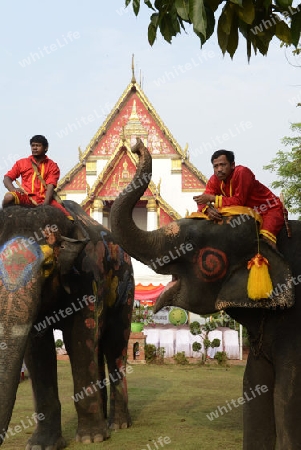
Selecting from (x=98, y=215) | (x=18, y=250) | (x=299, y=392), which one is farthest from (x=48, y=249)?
(x=98, y=215)

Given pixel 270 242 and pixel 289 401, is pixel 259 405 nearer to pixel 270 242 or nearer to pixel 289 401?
pixel 289 401

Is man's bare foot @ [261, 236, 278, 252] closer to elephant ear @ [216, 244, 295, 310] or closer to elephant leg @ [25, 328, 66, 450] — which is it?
elephant ear @ [216, 244, 295, 310]

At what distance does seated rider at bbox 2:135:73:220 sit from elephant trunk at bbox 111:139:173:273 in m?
2.58

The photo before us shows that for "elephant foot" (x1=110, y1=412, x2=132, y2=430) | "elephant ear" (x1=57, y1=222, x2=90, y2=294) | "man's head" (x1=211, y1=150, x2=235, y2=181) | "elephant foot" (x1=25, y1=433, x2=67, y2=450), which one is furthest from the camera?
"elephant foot" (x1=110, y1=412, x2=132, y2=430)

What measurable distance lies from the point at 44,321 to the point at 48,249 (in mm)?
803

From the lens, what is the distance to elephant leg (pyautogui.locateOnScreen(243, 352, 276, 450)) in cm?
403

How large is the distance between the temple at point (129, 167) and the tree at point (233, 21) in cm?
2022

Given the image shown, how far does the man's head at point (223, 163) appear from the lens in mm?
3980

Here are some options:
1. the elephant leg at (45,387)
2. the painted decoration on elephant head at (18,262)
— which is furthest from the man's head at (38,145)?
the elephant leg at (45,387)

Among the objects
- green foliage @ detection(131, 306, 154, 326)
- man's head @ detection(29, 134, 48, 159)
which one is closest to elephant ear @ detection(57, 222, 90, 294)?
man's head @ detection(29, 134, 48, 159)

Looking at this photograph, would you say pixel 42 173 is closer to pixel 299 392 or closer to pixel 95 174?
pixel 299 392

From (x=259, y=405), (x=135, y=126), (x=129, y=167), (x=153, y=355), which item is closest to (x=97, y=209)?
(x=129, y=167)

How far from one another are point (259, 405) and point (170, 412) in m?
3.88

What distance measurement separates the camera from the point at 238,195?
386cm
